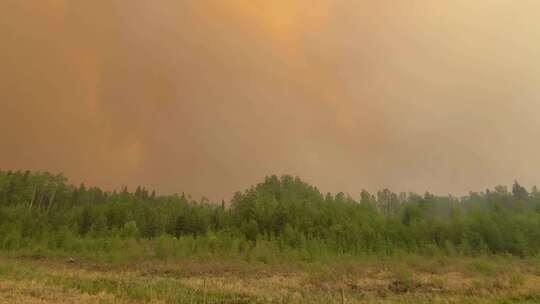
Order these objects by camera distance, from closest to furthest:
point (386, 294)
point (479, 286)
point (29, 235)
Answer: point (386, 294) < point (479, 286) < point (29, 235)

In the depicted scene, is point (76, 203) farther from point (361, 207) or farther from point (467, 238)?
point (467, 238)

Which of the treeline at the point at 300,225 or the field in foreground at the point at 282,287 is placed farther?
the treeline at the point at 300,225

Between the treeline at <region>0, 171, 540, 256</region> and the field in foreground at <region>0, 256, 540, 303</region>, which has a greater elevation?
the treeline at <region>0, 171, 540, 256</region>

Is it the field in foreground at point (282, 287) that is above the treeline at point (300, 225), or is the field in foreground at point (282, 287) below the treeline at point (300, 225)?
below

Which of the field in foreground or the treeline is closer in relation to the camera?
the field in foreground

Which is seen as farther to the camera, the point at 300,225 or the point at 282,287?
the point at 300,225

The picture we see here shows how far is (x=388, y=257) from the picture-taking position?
55.6 m

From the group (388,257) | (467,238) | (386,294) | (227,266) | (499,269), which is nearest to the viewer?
(386,294)

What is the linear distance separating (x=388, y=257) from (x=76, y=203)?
139 meters

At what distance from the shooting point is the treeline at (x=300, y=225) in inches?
2625

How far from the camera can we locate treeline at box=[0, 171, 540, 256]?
219 ft

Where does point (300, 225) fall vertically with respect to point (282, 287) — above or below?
above

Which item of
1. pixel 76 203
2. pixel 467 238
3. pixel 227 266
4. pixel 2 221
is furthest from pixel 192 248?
pixel 76 203

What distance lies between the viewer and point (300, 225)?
7894 cm
